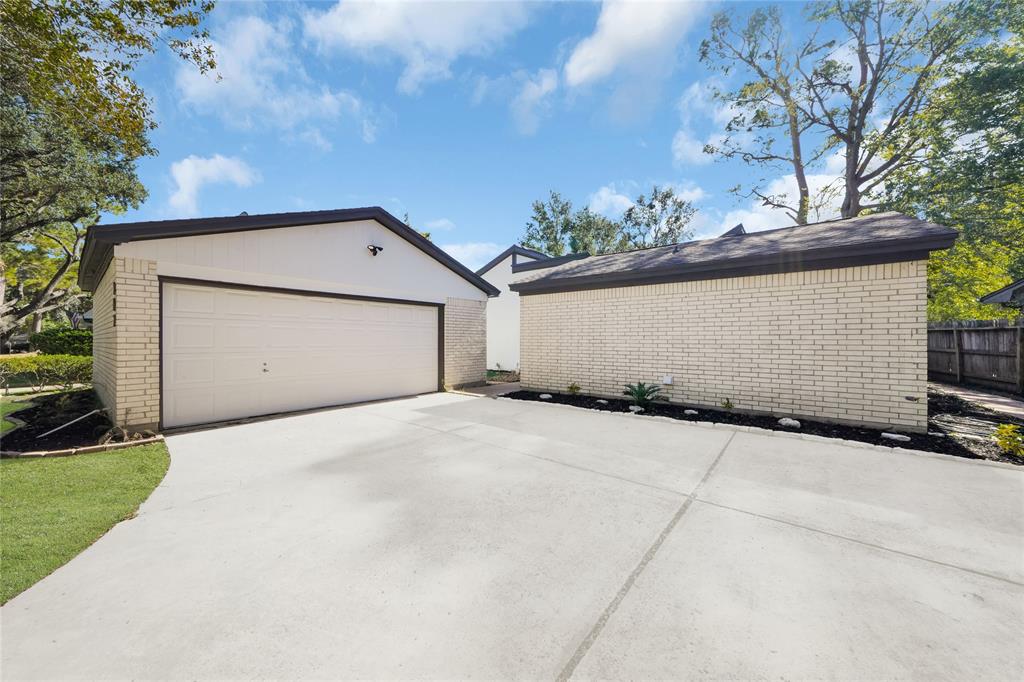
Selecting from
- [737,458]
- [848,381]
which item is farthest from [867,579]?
[848,381]

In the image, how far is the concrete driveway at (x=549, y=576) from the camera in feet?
5.46

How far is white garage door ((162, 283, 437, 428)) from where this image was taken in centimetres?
596

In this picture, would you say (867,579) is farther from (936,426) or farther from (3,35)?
(3,35)

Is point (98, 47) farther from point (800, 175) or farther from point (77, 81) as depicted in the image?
point (800, 175)

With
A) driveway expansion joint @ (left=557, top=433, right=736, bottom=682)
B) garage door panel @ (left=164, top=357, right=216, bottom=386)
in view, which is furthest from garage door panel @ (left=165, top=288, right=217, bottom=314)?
driveway expansion joint @ (left=557, top=433, right=736, bottom=682)

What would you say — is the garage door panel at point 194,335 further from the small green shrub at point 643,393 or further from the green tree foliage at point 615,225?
the green tree foliage at point 615,225

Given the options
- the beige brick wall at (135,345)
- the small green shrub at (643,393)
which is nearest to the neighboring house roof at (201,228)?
the beige brick wall at (135,345)

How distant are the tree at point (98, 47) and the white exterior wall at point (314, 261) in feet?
12.3

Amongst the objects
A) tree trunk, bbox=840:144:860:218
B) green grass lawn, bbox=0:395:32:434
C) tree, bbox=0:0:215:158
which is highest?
tree trunk, bbox=840:144:860:218

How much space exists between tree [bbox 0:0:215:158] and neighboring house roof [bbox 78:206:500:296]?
3108 millimetres

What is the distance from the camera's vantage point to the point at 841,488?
350cm

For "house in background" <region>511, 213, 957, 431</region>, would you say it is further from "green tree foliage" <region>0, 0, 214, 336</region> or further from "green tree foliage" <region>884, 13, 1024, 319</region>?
"green tree foliage" <region>884, 13, 1024, 319</region>

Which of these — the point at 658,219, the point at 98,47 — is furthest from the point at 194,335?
the point at 658,219

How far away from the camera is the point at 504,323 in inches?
617
